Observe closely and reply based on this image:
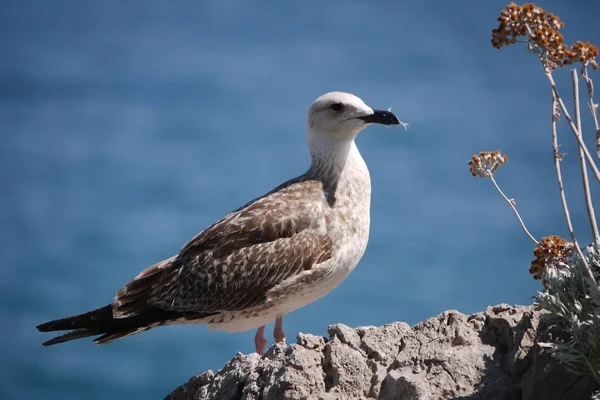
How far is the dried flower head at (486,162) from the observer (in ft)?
22.7

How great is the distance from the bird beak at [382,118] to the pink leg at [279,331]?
2.56 meters

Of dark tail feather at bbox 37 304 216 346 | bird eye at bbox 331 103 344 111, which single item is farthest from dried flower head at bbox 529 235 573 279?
dark tail feather at bbox 37 304 216 346

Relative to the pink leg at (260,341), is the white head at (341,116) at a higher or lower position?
higher

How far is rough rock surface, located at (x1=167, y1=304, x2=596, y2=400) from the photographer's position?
5.82 meters

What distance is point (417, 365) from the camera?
643 cm

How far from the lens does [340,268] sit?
8.75 m

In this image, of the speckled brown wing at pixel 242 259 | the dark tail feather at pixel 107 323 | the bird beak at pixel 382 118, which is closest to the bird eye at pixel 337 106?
the bird beak at pixel 382 118

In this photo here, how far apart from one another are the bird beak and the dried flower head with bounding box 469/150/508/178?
2.34 metres

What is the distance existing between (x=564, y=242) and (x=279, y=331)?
352 cm

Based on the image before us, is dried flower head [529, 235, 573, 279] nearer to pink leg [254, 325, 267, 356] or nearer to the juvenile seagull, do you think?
the juvenile seagull

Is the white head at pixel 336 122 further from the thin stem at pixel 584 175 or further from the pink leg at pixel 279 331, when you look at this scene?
the thin stem at pixel 584 175

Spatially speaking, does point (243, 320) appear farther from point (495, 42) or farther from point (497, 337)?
point (495, 42)

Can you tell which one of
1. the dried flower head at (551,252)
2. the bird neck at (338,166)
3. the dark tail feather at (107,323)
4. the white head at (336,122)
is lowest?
the dried flower head at (551,252)

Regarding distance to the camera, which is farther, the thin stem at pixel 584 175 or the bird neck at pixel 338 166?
the bird neck at pixel 338 166
